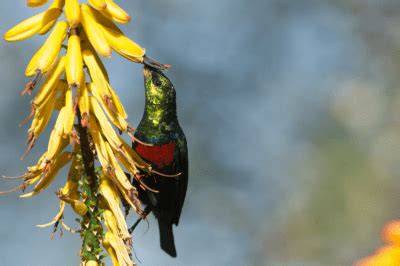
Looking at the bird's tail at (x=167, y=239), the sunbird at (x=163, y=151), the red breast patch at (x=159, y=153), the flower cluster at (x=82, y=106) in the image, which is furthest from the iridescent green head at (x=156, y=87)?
the bird's tail at (x=167, y=239)

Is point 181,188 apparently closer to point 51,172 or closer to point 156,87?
point 156,87

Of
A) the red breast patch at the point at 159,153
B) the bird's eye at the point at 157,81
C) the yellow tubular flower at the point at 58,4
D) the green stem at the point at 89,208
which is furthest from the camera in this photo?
the red breast patch at the point at 159,153

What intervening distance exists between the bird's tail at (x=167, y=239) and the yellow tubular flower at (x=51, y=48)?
2.13 m

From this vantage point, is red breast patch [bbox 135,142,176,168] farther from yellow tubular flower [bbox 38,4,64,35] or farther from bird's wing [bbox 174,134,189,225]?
yellow tubular flower [bbox 38,4,64,35]

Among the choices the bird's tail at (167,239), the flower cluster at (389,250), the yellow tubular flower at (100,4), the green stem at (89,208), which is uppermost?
the yellow tubular flower at (100,4)

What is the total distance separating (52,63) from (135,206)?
818mm

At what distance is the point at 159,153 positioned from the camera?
3.72 m

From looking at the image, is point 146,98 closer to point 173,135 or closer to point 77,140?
point 173,135

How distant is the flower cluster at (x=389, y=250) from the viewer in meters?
0.81

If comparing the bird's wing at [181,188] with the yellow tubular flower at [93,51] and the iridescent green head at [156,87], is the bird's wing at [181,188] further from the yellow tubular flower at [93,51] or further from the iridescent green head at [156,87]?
the yellow tubular flower at [93,51]

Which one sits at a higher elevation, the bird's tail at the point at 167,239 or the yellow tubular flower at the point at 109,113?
the bird's tail at the point at 167,239

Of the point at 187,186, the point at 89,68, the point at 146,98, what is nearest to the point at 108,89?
the point at 89,68

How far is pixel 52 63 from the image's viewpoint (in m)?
2.39

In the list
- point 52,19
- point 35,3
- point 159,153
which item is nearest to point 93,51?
point 52,19
